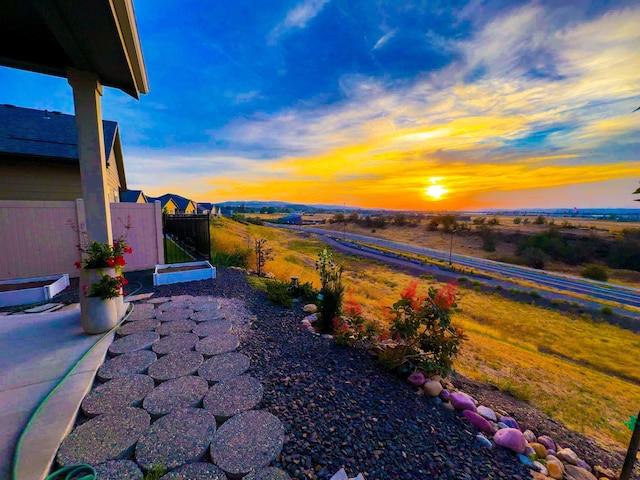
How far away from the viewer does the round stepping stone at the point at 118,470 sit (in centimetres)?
132

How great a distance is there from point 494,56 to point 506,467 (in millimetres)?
7411

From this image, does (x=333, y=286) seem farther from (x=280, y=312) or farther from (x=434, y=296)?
(x=434, y=296)

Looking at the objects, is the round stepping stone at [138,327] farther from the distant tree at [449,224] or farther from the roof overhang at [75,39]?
A: the distant tree at [449,224]

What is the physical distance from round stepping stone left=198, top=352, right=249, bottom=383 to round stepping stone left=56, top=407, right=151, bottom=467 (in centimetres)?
54

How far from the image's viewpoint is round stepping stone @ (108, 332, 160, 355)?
258cm

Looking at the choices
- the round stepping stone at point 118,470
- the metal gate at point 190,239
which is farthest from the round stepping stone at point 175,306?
the metal gate at point 190,239

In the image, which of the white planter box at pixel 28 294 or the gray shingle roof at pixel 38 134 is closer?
the white planter box at pixel 28 294

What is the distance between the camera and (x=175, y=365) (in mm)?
2363

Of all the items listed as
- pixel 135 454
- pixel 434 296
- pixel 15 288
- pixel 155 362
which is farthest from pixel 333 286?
pixel 15 288

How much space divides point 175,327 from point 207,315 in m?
0.47

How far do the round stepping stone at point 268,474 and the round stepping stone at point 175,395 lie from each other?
0.78 meters

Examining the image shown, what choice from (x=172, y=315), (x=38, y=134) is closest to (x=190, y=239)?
(x=38, y=134)

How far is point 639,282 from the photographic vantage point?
23922mm

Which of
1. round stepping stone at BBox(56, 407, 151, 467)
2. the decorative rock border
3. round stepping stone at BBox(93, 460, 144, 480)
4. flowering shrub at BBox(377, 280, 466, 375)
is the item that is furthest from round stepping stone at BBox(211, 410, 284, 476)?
flowering shrub at BBox(377, 280, 466, 375)
